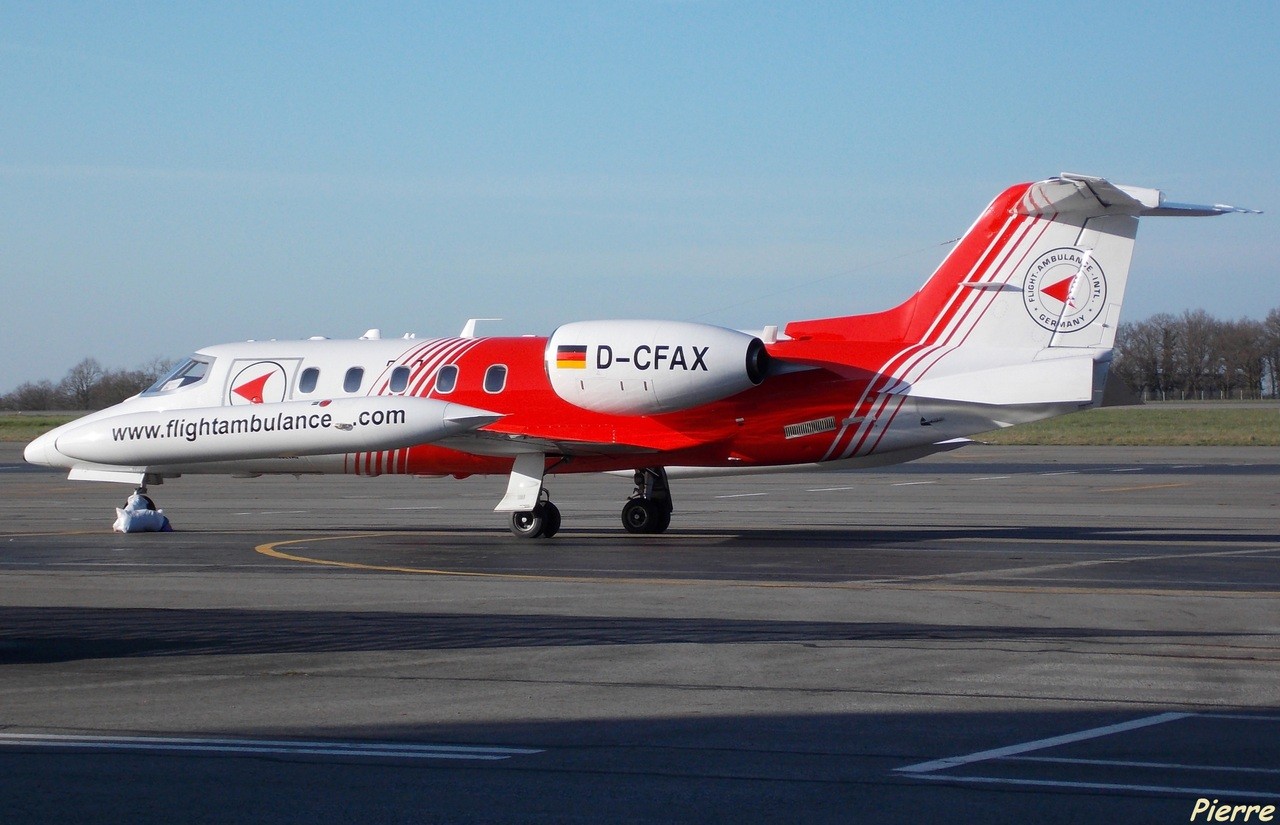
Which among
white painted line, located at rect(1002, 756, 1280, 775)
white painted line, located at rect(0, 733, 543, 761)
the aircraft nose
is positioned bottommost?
white painted line, located at rect(0, 733, 543, 761)

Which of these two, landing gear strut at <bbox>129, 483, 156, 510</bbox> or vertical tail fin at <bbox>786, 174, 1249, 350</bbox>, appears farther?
landing gear strut at <bbox>129, 483, 156, 510</bbox>

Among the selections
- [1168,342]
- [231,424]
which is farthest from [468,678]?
[1168,342]

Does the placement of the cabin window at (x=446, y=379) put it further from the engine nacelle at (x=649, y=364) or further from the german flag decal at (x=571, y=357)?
the german flag decal at (x=571, y=357)

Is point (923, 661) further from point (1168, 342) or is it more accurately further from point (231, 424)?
point (1168, 342)

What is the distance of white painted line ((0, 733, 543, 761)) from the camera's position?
26.6 feet

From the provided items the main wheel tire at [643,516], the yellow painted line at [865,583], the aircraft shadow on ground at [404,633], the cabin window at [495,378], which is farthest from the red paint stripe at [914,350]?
the aircraft shadow on ground at [404,633]

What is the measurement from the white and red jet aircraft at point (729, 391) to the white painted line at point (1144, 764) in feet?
47.3

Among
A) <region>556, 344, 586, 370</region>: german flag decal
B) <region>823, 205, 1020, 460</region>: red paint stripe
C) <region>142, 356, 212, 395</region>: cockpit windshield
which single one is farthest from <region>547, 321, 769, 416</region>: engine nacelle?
<region>142, 356, 212, 395</region>: cockpit windshield

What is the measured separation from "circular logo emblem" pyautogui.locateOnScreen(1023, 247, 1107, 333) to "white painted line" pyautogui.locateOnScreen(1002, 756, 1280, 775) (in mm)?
15283

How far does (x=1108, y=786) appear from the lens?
718 centimetres

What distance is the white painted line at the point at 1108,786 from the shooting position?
6.98 m

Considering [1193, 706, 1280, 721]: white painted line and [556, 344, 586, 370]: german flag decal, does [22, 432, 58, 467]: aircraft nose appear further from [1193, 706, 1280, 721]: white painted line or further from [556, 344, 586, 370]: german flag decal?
[1193, 706, 1280, 721]: white painted line

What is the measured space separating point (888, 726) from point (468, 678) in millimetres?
3288

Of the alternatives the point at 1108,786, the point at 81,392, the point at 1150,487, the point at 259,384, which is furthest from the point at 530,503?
the point at 81,392
